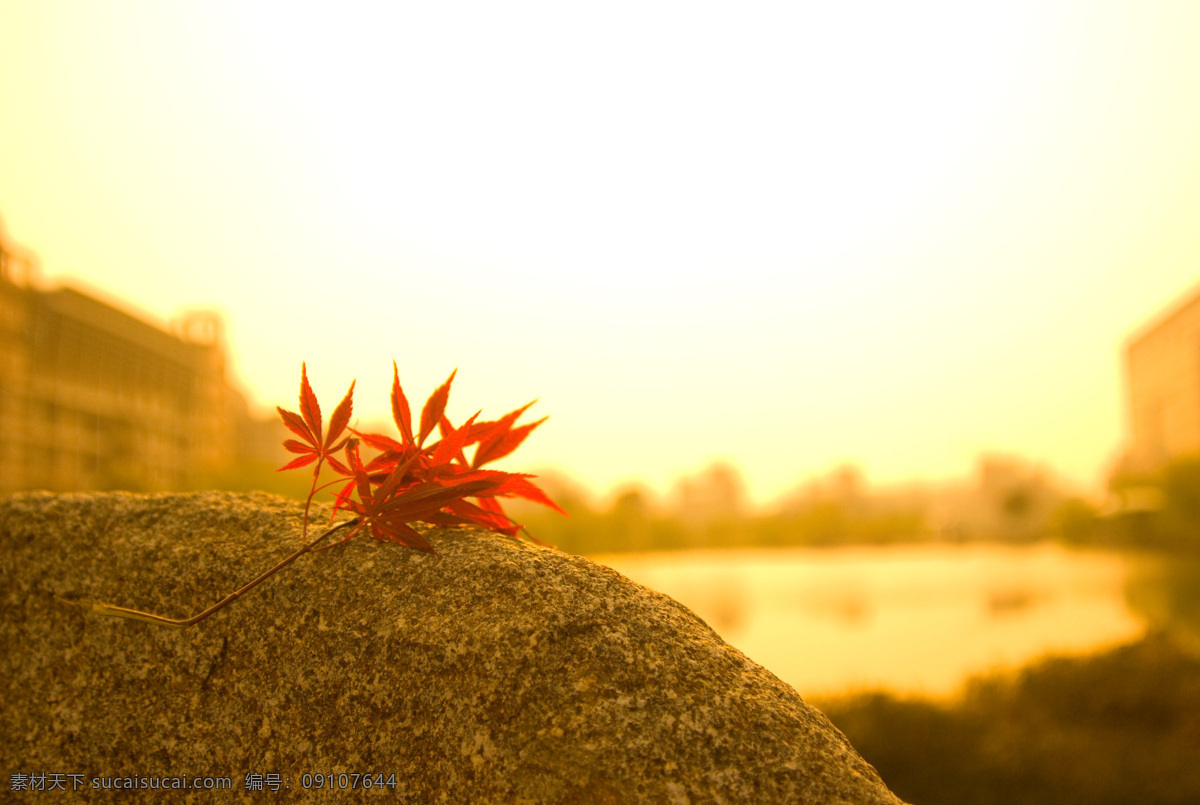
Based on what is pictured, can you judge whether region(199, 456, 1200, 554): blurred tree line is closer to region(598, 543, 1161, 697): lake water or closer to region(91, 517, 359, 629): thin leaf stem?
region(598, 543, 1161, 697): lake water

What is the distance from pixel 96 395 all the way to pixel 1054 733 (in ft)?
31.6

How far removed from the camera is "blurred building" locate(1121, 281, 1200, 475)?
20.0m

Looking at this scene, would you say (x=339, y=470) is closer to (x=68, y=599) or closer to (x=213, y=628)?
(x=213, y=628)

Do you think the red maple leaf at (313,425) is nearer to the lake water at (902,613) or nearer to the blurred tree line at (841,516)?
the lake water at (902,613)

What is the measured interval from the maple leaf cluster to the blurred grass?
3537 millimetres

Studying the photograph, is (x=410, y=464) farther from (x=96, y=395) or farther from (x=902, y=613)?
(x=96, y=395)

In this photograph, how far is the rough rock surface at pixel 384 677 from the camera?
27.0 inches

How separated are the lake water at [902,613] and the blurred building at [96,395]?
617cm

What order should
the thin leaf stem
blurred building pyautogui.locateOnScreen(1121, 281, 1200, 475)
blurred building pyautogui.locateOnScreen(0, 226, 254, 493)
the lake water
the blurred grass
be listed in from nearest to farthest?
the thin leaf stem → the blurred grass → the lake water → blurred building pyautogui.locateOnScreen(0, 226, 254, 493) → blurred building pyautogui.locateOnScreen(1121, 281, 1200, 475)

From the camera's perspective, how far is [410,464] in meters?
0.87

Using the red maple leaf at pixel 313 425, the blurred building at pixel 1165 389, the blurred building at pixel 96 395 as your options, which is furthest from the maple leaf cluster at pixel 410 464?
the blurred building at pixel 1165 389

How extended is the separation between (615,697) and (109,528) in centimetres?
90

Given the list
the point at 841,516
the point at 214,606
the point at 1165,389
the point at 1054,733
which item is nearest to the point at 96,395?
the point at 214,606

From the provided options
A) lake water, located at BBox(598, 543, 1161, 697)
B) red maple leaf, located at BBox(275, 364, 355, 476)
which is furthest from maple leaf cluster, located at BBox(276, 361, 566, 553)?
lake water, located at BBox(598, 543, 1161, 697)
